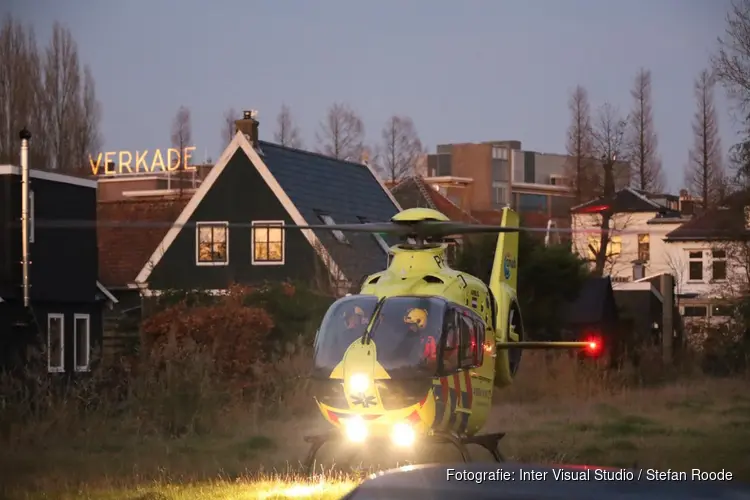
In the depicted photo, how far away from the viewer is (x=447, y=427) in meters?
14.3

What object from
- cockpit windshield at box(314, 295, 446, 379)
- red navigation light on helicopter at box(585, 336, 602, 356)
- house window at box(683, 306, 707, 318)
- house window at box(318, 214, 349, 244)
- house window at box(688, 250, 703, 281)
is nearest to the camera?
cockpit windshield at box(314, 295, 446, 379)

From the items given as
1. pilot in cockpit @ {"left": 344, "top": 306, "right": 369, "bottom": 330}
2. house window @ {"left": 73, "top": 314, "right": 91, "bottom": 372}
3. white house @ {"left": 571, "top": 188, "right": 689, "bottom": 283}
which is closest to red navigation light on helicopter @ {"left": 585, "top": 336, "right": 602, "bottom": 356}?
pilot in cockpit @ {"left": 344, "top": 306, "right": 369, "bottom": 330}

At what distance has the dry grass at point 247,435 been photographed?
1452 cm

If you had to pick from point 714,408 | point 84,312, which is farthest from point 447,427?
point 84,312

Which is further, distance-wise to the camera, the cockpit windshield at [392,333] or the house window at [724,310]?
the house window at [724,310]

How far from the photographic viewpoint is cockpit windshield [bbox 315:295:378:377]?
1401 centimetres

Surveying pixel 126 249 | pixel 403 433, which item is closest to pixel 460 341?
pixel 403 433

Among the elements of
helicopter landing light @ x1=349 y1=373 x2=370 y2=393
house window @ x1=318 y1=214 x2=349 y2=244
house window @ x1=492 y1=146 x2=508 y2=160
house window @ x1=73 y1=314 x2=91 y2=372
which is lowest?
house window @ x1=73 y1=314 x2=91 y2=372

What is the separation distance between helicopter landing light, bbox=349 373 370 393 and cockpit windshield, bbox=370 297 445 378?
0.85ft

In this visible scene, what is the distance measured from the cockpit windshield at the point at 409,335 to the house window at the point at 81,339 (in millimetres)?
20688

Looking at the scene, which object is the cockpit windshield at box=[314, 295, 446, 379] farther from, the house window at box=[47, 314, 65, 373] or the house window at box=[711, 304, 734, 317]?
the house window at box=[711, 304, 734, 317]

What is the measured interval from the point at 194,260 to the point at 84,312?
33.8 feet

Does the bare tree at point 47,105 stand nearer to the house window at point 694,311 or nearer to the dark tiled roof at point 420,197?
the dark tiled roof at point 420,197

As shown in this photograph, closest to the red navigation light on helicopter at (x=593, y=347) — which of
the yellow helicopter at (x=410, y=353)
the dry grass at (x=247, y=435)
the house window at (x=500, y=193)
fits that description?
the yellow helicopter at (x=410, y=353)
